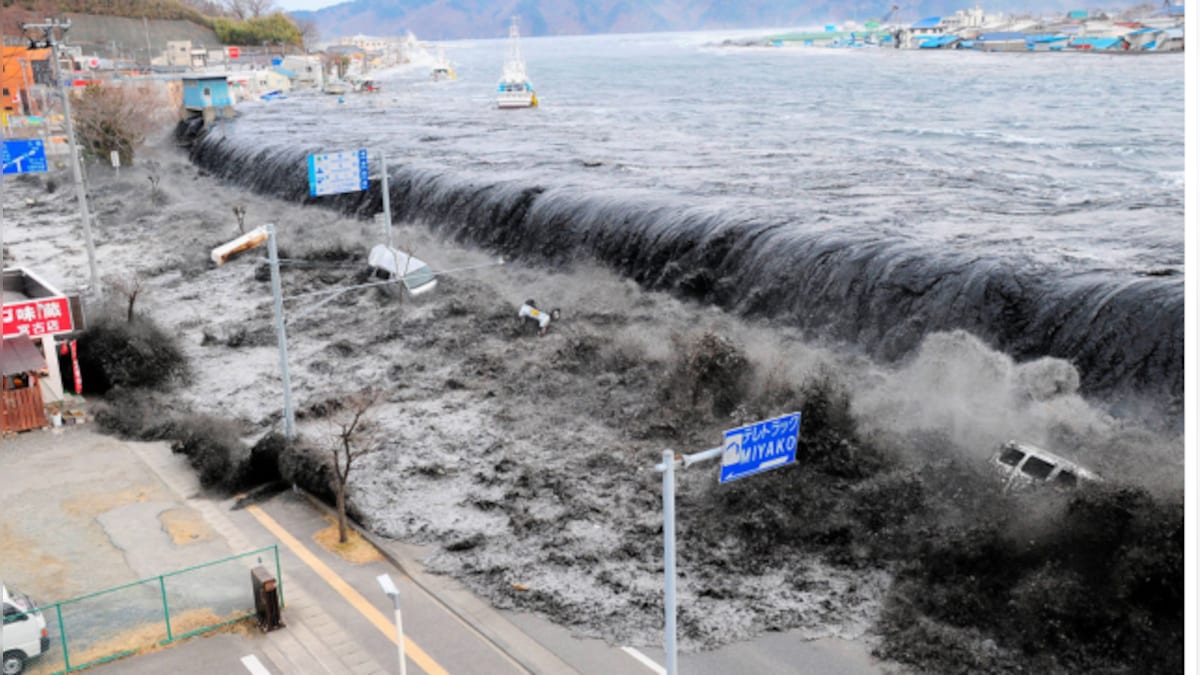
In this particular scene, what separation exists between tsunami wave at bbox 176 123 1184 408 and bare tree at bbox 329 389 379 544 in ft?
45.6

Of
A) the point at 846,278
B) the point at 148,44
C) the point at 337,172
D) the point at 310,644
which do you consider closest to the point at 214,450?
the point at 310,644

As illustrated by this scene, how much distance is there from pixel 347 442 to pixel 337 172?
1628cm

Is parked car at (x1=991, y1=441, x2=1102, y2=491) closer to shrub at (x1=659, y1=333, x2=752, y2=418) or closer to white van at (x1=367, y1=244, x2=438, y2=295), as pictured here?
shrub at (x1=659, y1=333, x2=752, y2=418)

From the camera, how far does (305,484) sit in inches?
979

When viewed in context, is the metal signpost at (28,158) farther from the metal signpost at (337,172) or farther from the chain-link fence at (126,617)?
the chain-link fence at (126,617)

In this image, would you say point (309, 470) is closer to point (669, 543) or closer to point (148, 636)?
point (148, 636)

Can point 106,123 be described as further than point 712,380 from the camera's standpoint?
Yes

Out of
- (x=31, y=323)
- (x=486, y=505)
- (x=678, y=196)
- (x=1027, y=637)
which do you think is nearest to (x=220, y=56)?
(x=678, y=196)

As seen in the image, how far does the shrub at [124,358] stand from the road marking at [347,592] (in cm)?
1124

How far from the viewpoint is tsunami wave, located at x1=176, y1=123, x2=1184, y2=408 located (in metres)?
27.5

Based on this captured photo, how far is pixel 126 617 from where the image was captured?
17.5 metres

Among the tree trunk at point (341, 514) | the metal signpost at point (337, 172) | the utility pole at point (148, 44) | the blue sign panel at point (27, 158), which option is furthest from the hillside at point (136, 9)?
the tree trunk at point (341, 514)

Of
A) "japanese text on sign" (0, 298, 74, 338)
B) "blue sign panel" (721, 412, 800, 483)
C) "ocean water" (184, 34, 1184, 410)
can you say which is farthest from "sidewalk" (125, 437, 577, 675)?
"ocean water" (184, 34, 1184, 410)

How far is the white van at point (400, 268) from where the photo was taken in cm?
4150
